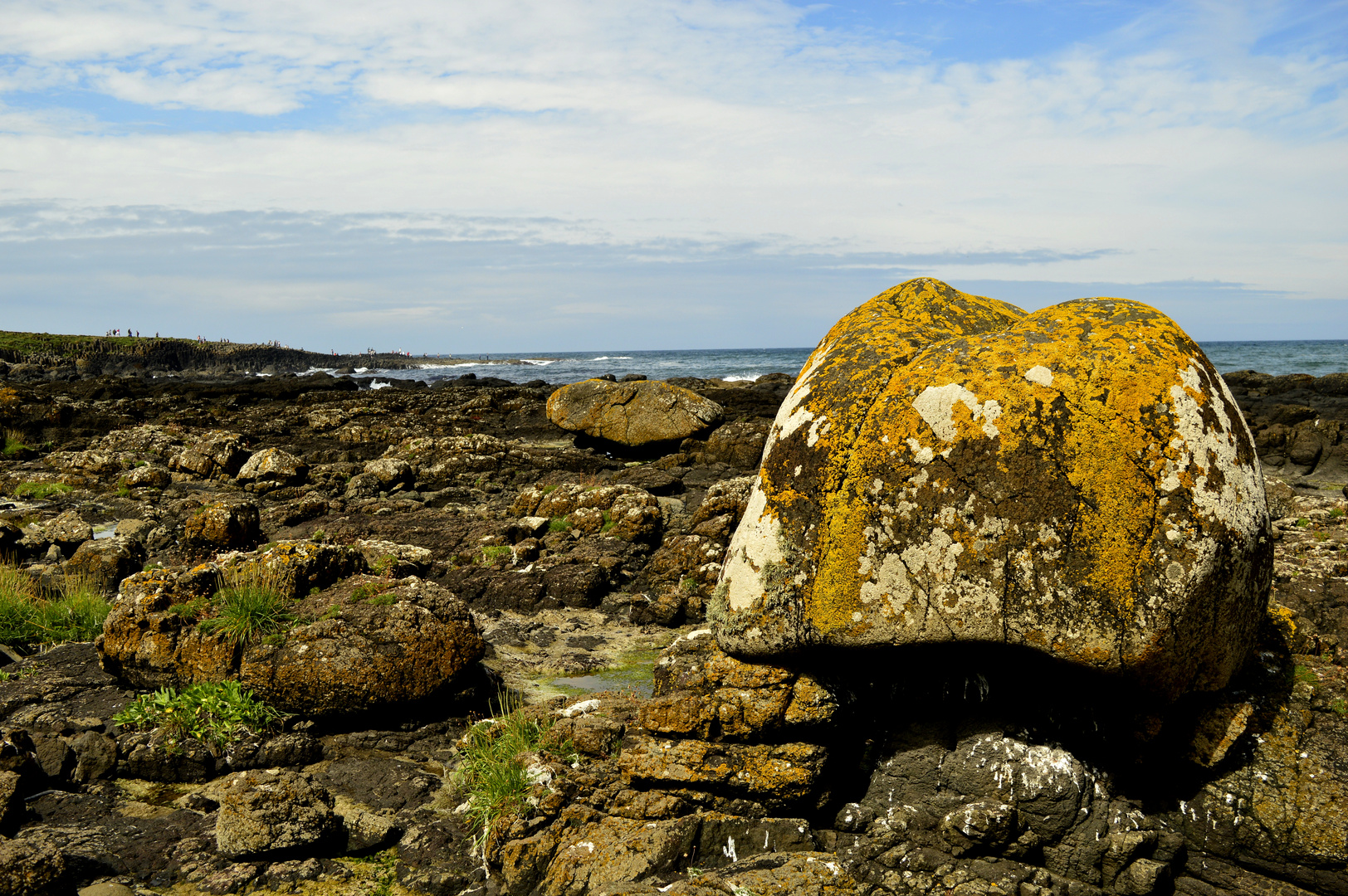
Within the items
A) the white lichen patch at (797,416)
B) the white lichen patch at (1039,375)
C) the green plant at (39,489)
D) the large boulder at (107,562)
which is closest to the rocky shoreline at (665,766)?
the white lichen patch at (797,416)

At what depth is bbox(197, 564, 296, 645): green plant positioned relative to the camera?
25.7ft

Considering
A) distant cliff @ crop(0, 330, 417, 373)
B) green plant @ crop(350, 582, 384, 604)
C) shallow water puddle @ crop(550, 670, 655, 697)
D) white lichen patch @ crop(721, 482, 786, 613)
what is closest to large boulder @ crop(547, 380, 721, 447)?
shallow water puddle @ crop(550, 670, 655, 697)

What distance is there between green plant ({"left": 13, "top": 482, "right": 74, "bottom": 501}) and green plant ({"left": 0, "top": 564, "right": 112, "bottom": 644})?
9806mm

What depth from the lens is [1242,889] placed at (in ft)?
15.8

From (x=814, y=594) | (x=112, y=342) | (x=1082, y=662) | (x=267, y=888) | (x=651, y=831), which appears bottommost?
(x=267, y=888)

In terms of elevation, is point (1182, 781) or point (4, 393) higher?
point (4, 393)

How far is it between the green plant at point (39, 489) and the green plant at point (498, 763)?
55.1 feet

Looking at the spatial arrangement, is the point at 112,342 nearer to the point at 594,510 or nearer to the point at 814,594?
the point at 594,510

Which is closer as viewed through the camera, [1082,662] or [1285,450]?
[1082,662]

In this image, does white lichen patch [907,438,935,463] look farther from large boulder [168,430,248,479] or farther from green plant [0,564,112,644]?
large boulder [168,430,248,479]

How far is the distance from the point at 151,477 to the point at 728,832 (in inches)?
Result: 752

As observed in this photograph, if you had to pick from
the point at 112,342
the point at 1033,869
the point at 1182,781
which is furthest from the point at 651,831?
the point at 112,342

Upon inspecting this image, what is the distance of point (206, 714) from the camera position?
23.8ft

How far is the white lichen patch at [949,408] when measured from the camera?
17.4 ft
